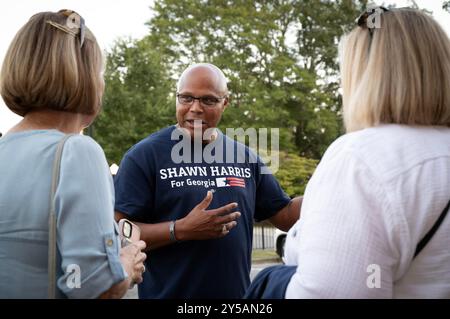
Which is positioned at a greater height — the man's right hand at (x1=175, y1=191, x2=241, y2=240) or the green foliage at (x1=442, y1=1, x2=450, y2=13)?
the green foliage at (x1=442, y1=1, x2=450, y2=13)

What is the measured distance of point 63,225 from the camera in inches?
75.1

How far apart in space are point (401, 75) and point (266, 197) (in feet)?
6.87

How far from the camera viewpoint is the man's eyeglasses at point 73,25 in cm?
218

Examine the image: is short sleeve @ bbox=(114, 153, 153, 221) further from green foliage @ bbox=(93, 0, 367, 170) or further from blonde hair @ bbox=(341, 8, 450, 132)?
green foliage @ bbox=(93, 0, 367, 170)

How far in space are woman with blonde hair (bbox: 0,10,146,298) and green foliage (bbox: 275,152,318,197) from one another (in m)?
23.8

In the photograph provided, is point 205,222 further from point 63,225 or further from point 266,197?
point 63,225

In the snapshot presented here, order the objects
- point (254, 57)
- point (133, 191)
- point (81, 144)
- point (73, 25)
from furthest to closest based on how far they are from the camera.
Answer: point (254, 57) → point (133, 191) → point (73, 25) → point (81, 144)

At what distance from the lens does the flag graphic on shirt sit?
11.7 feet

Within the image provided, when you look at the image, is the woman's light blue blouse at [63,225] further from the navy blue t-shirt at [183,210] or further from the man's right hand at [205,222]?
the navy blue t-shirt at [183,210]

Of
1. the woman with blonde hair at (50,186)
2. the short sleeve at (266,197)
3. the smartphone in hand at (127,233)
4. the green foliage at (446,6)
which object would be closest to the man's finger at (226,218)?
the short sleeve at (266,197)

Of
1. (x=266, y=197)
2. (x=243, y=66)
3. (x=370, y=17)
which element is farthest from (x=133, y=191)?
(x=243, y=66)

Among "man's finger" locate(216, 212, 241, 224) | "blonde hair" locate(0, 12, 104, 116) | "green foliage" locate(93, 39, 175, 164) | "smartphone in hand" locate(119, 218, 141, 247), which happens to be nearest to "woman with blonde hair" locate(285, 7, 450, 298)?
"smartphone in hand" locate(119, 218, 141, 247)

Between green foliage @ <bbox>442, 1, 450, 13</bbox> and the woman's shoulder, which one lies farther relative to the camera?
green foliage @ <bbox>442, 1, 450, 13</bbox>

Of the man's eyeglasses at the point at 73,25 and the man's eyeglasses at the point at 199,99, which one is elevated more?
the man's eyeglasses at the point at 73,25
